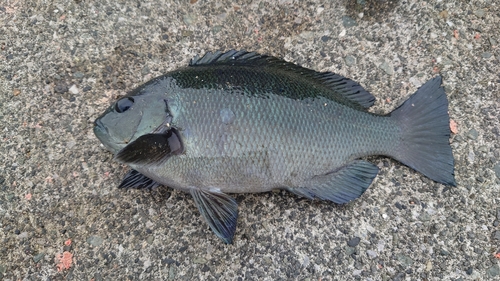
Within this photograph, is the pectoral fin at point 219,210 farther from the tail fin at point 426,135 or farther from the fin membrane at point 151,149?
the tail fin at point 426,135

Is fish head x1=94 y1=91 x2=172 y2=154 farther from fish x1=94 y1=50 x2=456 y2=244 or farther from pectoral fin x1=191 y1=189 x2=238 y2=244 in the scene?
pectoral fin x1=191 y1=189 x2=238 y2=244

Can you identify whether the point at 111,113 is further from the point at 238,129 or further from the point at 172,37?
the point at 172,37

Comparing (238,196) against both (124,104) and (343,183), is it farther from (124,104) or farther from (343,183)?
(124,104)

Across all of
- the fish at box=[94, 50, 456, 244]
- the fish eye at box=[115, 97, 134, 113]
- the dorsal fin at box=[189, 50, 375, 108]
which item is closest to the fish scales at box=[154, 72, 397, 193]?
the fish at box=[94, 50, 456, 244]

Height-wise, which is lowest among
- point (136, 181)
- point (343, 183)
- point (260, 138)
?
point (136, 181)

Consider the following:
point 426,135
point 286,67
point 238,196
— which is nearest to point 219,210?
point 238,196

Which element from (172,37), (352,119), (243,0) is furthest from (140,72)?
(352,119)
